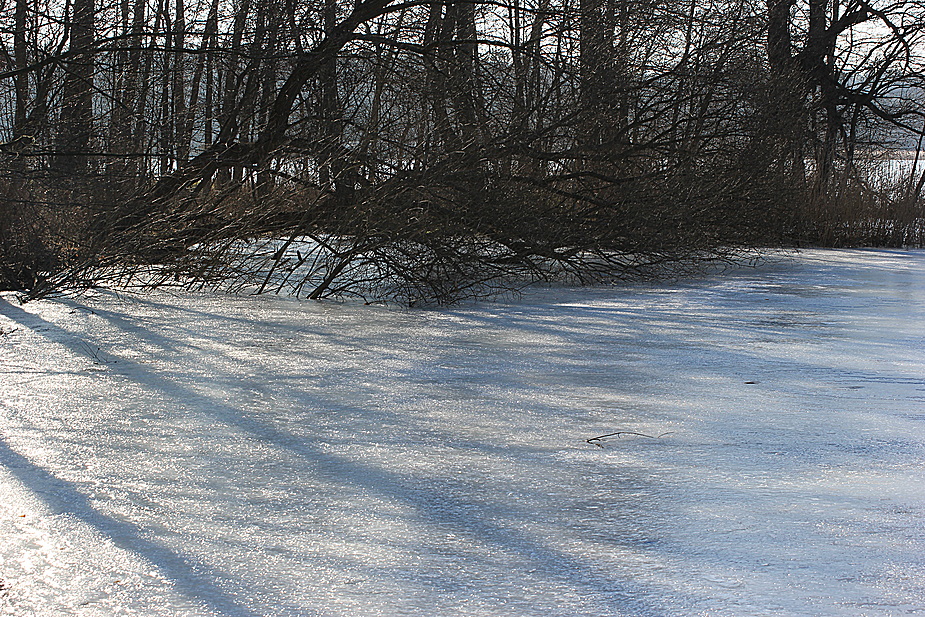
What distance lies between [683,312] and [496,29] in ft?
9.49

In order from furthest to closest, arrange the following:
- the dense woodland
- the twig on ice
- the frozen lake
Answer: the dense woodland < the twig on ice < the frozen lake

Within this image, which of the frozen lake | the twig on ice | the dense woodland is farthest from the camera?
the dense woodland

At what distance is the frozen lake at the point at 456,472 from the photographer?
179 centimetres

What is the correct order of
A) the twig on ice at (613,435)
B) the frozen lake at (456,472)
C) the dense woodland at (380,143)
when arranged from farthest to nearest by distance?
the dense woodland at (380,143), the twig on ice at (613,435), the frozen lake at (456,472)

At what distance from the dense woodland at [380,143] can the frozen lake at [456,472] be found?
1.34 meters

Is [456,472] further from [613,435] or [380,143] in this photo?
[380,143]

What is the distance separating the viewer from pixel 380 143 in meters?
6.50

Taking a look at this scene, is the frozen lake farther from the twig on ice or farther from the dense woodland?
the dense woodland

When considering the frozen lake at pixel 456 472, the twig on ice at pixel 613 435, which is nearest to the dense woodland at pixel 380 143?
the frozen lake at pixel 456 472

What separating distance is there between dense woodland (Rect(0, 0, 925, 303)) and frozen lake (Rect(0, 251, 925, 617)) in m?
1.34

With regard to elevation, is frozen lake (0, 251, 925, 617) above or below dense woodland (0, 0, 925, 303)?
below

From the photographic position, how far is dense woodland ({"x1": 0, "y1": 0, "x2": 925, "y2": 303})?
589 cm

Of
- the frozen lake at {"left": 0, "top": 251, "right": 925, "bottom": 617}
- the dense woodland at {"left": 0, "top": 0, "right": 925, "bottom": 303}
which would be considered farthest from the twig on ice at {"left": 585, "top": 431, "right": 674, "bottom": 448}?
the dense woodland at {"left": 0, "top": 0, "right": 925, "bottom": 303}

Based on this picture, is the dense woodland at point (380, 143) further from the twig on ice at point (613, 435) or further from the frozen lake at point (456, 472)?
the twig on ice at point (613, 435)
